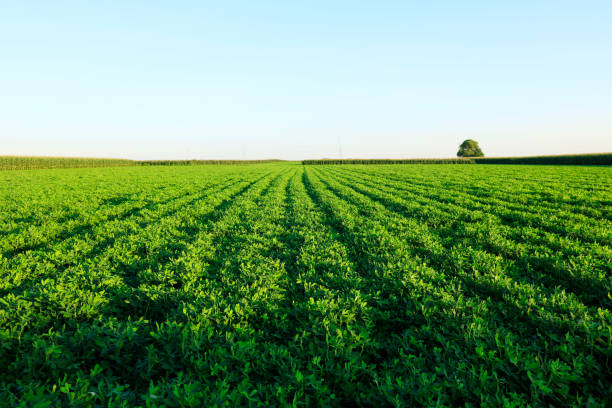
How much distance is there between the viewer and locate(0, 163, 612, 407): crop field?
2.90 meters

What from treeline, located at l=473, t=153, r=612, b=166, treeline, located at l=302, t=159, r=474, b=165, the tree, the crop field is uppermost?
the tree

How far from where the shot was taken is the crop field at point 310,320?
2.90m

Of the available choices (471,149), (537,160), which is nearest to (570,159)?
(537,160)

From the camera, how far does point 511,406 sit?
8.59 ft

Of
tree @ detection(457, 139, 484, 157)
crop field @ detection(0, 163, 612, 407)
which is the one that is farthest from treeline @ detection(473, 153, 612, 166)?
crop field @ detection(0, 163, 612, 407)

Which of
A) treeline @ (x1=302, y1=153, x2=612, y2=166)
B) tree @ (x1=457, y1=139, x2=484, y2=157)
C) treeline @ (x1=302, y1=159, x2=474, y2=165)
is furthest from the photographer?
tree @ (x1=457, y1=139, x2=484, y2=157)

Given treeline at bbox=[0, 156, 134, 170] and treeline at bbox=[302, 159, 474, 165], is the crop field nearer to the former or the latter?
treeline at bbox=[0, 156, 134, 170]

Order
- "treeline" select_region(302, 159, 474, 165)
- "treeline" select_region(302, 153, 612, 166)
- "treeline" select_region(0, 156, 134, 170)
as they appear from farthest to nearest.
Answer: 1. "treeline" select_region(302, 159, 474, 165)
2. "treeline" select_region(302, 153, 612, 166)
3. "treeline" select_region(0, 156, 134, 170)

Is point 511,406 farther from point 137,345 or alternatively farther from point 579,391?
point 137,345

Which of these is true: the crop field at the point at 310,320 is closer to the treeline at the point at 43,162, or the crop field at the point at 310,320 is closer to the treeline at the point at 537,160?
the treeline at the point at 43,162

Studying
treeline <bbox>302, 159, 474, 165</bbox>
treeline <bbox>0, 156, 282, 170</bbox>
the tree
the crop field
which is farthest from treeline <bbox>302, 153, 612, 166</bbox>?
the crop field

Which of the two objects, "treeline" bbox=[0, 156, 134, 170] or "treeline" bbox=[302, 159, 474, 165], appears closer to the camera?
"treeline" bbox=[0, 156, 134, 170]

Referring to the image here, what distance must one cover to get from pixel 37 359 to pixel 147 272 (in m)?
2.43

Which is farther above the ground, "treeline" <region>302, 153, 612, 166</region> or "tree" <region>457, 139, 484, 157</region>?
"tree" <region>457, 139, 484, 157</region>
